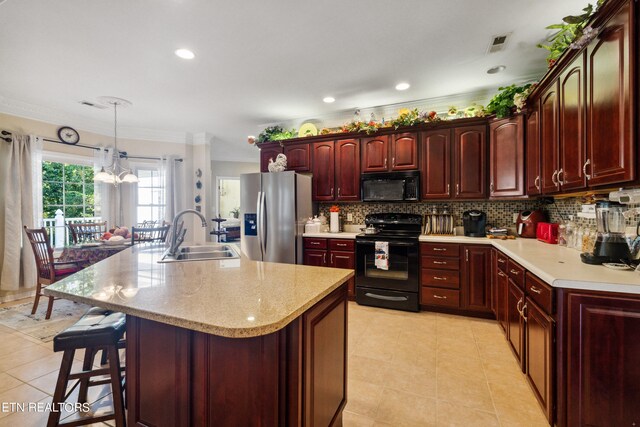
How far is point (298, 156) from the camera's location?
4.32m

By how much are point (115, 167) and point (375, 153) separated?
172 inches

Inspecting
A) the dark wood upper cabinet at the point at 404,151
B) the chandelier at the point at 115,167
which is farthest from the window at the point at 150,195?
the dark wood upper cabinet at the point at 404,151

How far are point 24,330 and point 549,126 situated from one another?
17.4 feet

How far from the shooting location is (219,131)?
5.50 meters

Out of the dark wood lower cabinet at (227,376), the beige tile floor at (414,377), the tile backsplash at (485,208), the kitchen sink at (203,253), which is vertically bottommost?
the beige tile floor at (414,377)

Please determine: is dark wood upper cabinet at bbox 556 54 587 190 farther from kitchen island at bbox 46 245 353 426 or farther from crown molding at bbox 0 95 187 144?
crown molding at bbox 0 95 187 144

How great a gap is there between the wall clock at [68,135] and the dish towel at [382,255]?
16.2 ft

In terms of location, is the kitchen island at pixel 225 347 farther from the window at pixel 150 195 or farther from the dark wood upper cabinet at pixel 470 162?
the window at pixel 150 195

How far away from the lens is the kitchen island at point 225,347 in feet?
3.31

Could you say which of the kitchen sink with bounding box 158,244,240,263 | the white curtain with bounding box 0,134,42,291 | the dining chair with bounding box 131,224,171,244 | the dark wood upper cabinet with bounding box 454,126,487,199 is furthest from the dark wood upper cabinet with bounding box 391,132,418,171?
the white curtain with bounding box 0,134,42,291

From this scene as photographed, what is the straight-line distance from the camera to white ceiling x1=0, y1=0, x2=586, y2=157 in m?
2.12

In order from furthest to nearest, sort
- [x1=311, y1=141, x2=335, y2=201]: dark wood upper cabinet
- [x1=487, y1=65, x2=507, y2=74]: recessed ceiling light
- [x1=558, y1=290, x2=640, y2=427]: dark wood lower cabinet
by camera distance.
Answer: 1. [x1=311, y1=141, x2=335, y2=201]: dark wood upper cabinet
2. [x1=487, y1=65, x2=507, y2=74]: recessed ceiling light
3. [x1=558, y1=290, x2=640, y2=427]: dark wood lower cabinet

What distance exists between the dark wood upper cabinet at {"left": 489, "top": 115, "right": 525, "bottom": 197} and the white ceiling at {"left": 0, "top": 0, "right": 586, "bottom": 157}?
582 mm

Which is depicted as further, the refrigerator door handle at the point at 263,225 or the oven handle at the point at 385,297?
the refrigerator door handle at the point at 263,225
